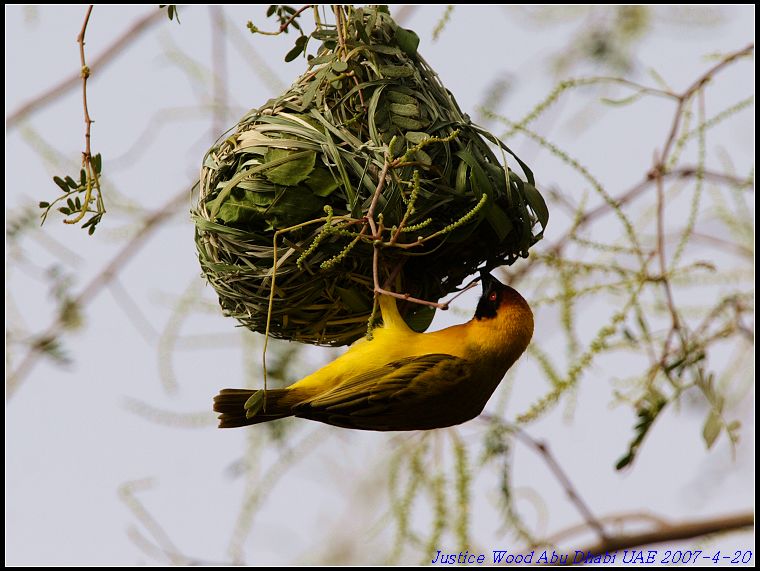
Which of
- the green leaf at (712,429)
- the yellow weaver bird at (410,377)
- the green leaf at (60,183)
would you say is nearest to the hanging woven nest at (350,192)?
the yellow weaver bird at (410,377)

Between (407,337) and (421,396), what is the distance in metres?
0.19

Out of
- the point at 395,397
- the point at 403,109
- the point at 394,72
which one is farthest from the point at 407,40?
the point at 395,397

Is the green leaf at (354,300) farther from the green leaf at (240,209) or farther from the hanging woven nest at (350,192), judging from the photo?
the green leaf at (240,209)

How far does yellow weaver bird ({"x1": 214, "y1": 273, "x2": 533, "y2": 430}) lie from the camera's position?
2.71 meters

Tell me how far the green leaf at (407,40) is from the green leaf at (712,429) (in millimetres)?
1449

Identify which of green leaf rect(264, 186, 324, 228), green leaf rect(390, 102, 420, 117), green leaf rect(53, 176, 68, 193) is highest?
green leaf rect(53, 176, 68, 193)

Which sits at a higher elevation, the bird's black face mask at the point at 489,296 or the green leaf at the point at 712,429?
the bird's black face mask at the point at 489,296

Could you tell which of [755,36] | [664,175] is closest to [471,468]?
[664,175]

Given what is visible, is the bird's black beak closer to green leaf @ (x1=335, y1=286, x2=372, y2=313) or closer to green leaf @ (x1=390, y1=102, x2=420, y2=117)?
green leaf @ (x1=335, y1=286, x2=372, y2=313)

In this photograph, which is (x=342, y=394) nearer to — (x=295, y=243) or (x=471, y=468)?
(x=295, y=243)

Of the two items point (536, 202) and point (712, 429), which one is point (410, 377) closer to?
point (536, 202)

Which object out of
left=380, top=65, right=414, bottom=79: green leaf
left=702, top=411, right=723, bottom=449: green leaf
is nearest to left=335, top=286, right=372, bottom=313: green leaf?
left=380, top=65, right=414, bottom=79: green leaf

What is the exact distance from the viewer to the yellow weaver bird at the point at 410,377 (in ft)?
8.89

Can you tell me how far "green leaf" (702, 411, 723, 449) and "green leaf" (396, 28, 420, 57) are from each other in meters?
1.45
